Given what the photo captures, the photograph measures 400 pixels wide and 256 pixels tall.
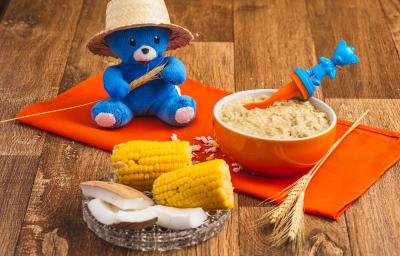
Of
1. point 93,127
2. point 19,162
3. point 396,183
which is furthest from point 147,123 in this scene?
point 396,183

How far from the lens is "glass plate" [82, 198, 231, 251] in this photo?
1396mm

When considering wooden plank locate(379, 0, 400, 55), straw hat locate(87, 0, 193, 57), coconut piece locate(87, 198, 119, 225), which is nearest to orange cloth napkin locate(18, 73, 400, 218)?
straw hat locate(87, 0, 193, 57)

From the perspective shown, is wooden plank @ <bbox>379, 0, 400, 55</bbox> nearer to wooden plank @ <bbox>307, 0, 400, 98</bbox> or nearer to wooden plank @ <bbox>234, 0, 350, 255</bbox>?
wooden plank @ <bbox>307, 0, 400, 98</bbox>

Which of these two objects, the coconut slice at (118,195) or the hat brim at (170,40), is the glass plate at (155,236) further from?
the hat brim at (170,40)

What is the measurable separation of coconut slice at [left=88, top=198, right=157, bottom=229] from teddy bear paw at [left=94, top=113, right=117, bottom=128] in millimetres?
439

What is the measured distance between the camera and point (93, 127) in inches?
73.3

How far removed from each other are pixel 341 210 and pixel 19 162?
727 mm

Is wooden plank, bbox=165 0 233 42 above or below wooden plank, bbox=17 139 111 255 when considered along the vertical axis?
below

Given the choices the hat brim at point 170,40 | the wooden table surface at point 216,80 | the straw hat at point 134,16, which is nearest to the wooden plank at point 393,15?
the wooden table surface at point 216,80

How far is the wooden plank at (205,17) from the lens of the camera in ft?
7.98

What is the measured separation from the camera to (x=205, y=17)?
2.56 m

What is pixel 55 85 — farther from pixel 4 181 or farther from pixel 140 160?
pixel 140 160

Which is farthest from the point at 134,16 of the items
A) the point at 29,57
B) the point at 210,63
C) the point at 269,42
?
the point at 269,42

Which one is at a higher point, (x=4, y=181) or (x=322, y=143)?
(x=322, y=143)
